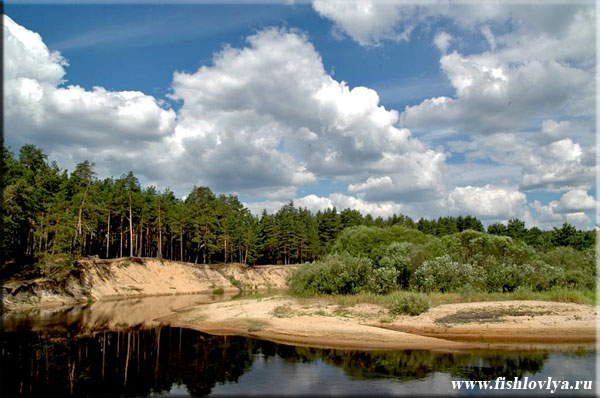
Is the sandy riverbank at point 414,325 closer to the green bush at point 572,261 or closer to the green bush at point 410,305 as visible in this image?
the green bush at point 410,305

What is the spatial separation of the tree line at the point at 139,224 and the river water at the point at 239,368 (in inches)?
1157

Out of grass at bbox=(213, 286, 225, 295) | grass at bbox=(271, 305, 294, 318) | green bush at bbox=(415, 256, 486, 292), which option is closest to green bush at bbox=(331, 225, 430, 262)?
green bush at bbox=(415, 256, 486, 292)

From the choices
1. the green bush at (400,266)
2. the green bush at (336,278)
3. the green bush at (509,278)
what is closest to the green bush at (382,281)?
the green bush at (336,278)

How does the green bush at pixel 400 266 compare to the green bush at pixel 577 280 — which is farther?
the green bush at pixel 400 266

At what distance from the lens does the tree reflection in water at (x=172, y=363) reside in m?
21.0

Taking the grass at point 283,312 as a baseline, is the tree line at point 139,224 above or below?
above

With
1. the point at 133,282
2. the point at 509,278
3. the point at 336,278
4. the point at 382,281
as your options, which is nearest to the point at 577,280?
the point at 509,278

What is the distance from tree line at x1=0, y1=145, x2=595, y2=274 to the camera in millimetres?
60094

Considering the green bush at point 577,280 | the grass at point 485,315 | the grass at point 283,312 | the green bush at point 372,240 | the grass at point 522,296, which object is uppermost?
the green bush at point 372,240

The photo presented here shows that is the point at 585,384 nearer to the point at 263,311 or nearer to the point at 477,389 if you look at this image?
the point at 477,389

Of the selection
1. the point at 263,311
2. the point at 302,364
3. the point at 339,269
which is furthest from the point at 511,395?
the point at 339,269

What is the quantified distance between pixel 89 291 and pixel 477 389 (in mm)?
59675

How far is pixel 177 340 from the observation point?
106ft

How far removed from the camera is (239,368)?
945 inches
